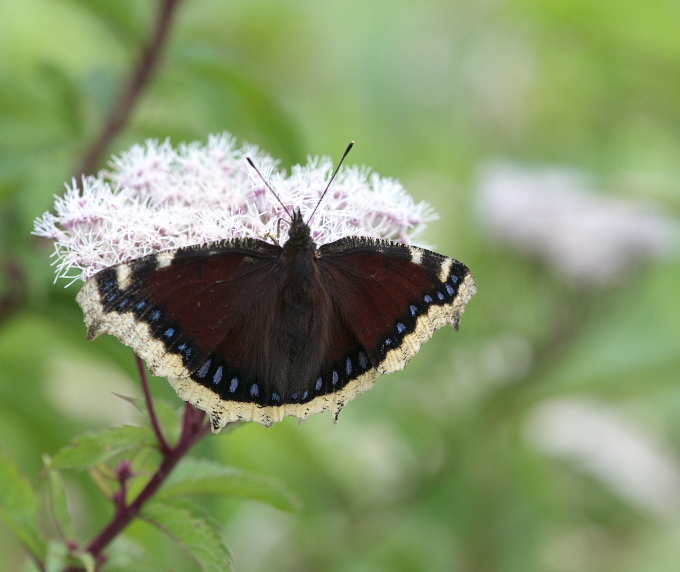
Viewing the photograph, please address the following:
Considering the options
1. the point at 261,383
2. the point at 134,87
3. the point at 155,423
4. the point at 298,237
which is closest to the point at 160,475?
the point at 155,423

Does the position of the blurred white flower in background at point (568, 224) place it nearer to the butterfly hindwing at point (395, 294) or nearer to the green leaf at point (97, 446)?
the butterfly hindwing at point (395, 294)

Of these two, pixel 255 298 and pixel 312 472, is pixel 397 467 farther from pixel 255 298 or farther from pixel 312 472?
pixel 255 298

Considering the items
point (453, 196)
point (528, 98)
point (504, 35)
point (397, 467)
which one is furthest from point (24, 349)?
point (504, 35)

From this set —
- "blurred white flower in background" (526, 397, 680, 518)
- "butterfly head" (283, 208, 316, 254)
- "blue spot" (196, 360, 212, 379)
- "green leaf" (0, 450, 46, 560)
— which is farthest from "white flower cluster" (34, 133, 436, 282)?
"blurred white flower in background" (526, 397, 680, 518)

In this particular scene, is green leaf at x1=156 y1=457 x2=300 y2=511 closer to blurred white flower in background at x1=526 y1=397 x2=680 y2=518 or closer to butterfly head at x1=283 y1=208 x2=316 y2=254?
butterfly head at x1=283 y1=208 x2=316 y2=254

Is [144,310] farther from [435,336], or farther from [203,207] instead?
[435,336]

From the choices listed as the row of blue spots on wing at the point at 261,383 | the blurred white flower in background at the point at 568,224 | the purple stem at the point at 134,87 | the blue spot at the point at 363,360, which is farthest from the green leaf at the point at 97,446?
the blurred white flower in background at the point at 568,224
